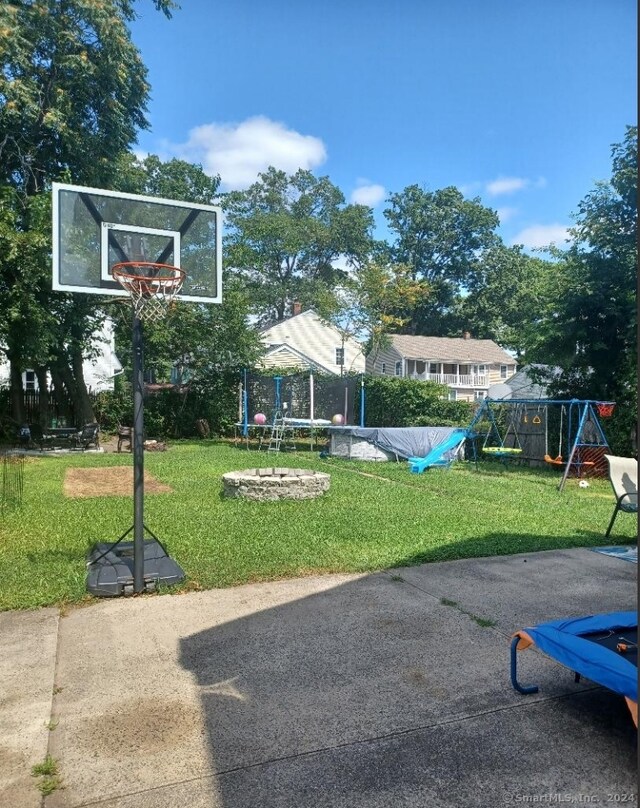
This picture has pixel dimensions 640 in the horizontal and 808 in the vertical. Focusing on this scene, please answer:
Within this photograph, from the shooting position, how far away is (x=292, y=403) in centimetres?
→ 1862

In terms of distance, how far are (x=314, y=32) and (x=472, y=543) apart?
18.1 ft

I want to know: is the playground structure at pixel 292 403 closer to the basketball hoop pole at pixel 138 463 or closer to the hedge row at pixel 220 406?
the hedge row at pixel 220 406

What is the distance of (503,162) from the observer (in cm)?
1262

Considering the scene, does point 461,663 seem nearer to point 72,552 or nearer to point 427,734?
point 427,734

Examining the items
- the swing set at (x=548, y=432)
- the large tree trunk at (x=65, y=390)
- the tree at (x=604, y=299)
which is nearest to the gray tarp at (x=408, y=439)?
the swing set at (x=548, y=432)

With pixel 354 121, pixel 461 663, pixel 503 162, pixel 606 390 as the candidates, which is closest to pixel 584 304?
pixel 606 390

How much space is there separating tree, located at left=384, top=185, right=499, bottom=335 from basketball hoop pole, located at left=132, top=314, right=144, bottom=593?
49033 mm

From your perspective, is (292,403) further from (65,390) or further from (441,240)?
(441,240)

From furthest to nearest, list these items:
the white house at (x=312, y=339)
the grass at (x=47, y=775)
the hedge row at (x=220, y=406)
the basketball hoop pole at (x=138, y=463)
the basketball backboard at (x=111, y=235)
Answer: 1. the white house at (x=312, y=339)
2. the hedge row at (x=220, y=406)
3. the basketball backboard at (x=111, y=235)
4. the basketball hoop pole at (x=138, y=463)
5. the grass at (x=47, y=775)

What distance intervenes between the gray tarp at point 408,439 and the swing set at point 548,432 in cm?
100

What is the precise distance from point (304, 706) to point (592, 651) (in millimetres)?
1394

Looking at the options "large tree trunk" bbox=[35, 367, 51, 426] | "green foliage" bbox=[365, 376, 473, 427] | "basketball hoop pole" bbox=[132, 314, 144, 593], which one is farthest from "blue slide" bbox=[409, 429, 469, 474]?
"large tree trunk" bbox=[35, 367, 51, 426]

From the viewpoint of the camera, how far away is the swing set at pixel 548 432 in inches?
492

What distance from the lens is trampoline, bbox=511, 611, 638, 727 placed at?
258cm
